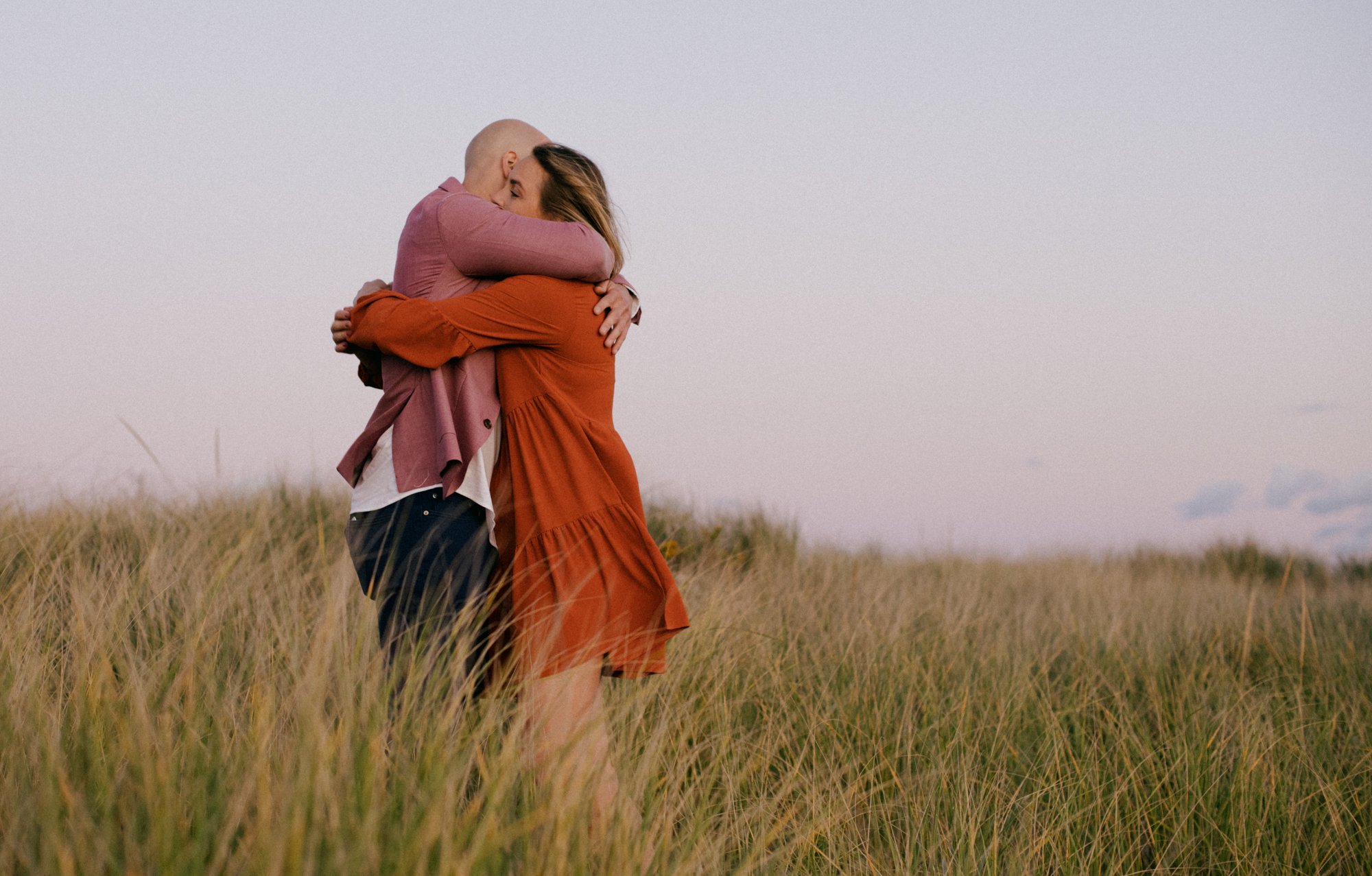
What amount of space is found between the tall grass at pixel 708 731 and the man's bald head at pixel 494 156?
3.56 feet

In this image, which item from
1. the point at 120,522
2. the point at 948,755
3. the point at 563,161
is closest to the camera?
the point at 563,161

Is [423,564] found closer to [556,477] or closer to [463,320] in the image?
[556,477]

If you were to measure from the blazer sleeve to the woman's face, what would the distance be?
0.19 metres

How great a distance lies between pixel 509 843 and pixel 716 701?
6.80ft

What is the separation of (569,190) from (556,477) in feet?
2.61

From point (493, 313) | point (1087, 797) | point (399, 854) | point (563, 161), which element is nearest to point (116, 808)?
point (399, 854)

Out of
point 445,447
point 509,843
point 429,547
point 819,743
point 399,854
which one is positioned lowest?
point 819,743

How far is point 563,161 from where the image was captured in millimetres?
2801

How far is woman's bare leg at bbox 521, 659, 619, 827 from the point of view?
2.09m

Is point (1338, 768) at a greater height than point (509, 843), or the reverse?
point (509, 843)

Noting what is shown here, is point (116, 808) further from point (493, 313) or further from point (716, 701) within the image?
point (716, 701)

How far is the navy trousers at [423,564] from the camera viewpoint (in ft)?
8.18

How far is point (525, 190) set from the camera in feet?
9.12

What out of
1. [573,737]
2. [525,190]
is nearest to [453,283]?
[525,190]
